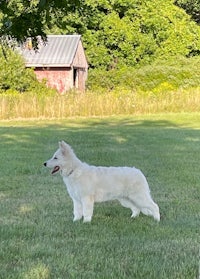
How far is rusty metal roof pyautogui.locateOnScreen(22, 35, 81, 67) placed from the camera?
32081 millimetres

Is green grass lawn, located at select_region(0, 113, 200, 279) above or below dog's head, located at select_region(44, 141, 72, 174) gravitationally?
below

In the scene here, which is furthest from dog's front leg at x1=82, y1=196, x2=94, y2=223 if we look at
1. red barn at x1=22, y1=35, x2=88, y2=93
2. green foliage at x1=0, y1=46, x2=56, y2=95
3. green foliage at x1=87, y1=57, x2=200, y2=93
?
green foliage at x1=87, y1=57, x2=200, y2=93

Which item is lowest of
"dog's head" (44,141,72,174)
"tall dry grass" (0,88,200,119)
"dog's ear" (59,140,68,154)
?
"tall dry grass" (0,88,200,119)

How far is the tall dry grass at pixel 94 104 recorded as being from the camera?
2105cm

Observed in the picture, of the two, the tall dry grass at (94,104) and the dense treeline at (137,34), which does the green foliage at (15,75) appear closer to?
the tall dry grass at (94,104)

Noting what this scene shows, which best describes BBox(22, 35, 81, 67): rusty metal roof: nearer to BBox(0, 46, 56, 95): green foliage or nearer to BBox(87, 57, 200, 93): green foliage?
BBox(0, 46, 56, 95): green foliage

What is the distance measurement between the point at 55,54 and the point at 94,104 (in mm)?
11903

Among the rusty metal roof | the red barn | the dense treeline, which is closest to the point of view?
the rusty metal roof

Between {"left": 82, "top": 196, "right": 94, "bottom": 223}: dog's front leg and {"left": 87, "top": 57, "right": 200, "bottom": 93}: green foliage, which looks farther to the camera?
{"left": 87, "top": 57, "right": 200, "bottom": 93}: green foliage

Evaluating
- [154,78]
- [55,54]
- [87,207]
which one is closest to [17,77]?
[55,54]

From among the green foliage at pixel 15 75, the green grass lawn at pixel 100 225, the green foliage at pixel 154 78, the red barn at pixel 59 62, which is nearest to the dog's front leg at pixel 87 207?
the green grass lawn at pixel 100 225

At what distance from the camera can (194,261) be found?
4.30 meters

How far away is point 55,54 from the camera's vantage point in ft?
108

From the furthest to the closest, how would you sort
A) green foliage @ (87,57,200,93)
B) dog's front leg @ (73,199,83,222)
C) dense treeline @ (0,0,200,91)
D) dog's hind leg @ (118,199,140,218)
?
dense treeline @ (0,0,200,91) → green foliage @ (87,57,200,93) → dog's hind leg @ (118,199,140,218) → dog's front leg @ (73,199,83,222)
